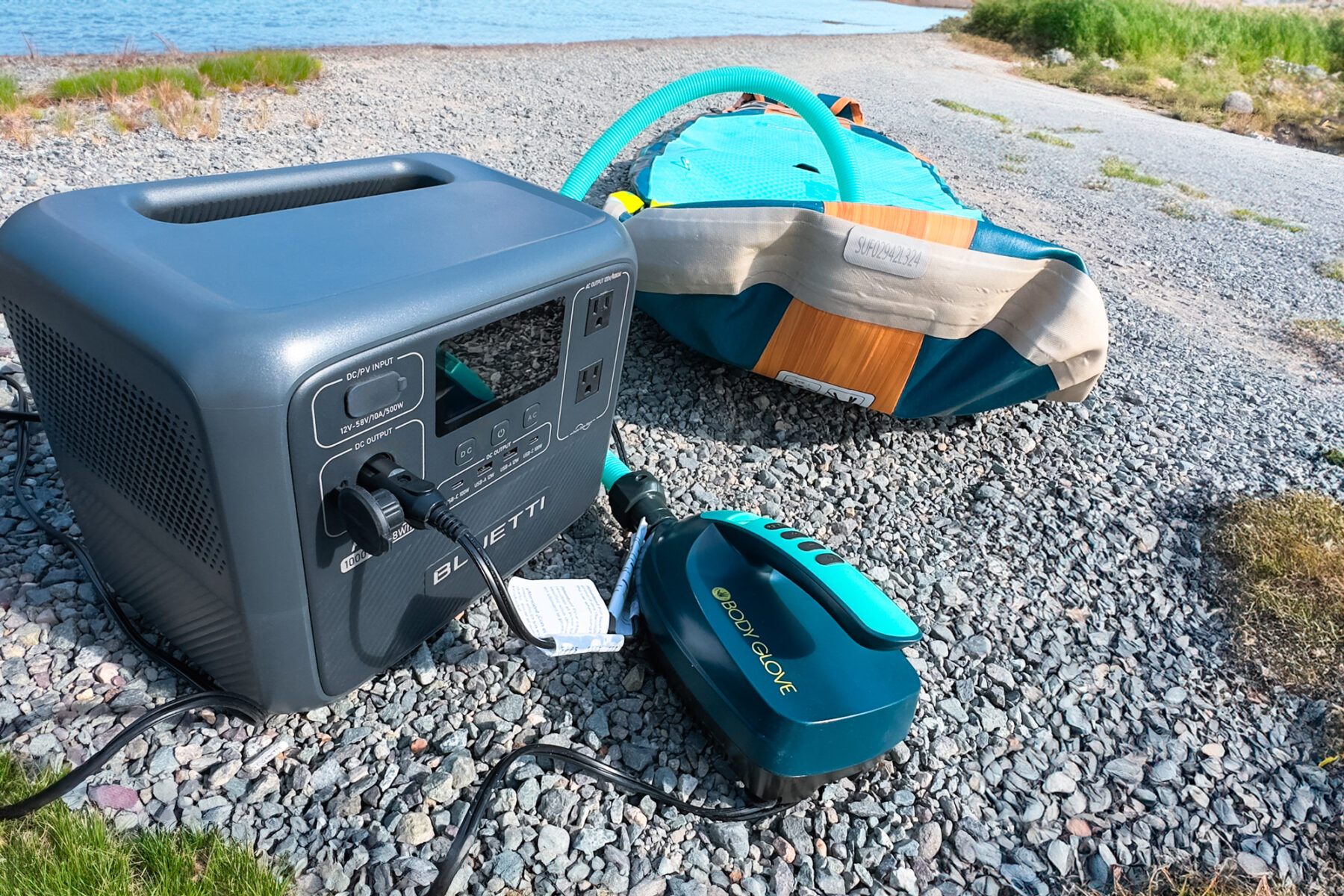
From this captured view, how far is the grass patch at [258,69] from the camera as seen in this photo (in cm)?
621

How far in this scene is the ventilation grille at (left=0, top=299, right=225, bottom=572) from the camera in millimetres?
960

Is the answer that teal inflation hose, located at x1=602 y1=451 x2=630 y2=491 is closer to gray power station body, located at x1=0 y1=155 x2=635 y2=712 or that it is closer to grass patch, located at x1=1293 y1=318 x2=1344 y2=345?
gray power station body, located at x1=0 y1=155 x2=635 y2=712

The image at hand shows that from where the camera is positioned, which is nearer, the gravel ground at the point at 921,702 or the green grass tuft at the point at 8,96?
the gravel ground at the point at 921,702

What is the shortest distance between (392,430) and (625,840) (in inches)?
29.6

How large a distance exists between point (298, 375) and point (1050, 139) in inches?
344

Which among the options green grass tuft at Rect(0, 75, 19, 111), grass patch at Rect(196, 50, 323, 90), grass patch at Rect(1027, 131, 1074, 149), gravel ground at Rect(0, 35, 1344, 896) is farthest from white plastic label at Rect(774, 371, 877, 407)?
grass patch at Rect(1027, 131, 1074, 149)

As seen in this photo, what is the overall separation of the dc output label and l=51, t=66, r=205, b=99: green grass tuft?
20.4 feet

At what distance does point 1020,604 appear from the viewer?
1893mm

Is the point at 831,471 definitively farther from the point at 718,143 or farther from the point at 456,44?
the point at 456,44

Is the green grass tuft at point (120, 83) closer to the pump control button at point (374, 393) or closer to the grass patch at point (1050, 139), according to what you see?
the pump control button at point (374, 393)

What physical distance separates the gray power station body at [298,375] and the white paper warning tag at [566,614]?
11 centimetres

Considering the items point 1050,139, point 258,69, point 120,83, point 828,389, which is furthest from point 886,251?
point 1050,139

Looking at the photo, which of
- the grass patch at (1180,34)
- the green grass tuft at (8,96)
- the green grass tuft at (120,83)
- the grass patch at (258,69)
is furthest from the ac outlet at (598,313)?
the grass patch at (1180,34)

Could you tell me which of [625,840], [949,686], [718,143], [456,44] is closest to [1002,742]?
[949,686]
